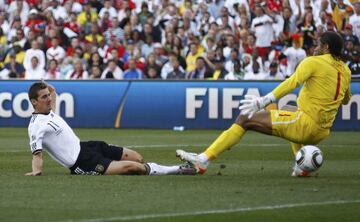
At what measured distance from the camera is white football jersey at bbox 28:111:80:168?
12.6 metres

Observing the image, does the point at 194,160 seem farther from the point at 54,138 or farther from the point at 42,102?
the point at 42,102

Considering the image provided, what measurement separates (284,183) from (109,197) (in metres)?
2.46

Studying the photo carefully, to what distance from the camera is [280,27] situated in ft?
94.0

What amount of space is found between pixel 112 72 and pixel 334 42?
15714 mm

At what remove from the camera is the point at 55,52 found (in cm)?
3008

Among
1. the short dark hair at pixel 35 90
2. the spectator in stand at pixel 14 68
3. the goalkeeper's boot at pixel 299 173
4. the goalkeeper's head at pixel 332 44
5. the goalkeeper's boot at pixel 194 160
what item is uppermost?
the goalkeeper's head at pixel 332 44

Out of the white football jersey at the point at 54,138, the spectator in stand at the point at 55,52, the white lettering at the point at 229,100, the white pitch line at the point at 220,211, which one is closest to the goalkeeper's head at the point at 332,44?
the white pitch line at the point at 220,211

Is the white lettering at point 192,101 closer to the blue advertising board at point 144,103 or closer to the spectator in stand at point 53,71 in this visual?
the blue advertising board at point 144,103

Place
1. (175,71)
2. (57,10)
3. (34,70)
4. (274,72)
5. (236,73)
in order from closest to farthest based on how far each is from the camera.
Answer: (274,72)
(236,73)
(175,71)
(34,70)
(57,10)

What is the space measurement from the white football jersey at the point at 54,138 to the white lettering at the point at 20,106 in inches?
507

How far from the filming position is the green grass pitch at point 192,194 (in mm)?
9570

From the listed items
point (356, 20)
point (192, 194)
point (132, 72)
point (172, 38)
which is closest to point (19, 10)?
point (172, 38)

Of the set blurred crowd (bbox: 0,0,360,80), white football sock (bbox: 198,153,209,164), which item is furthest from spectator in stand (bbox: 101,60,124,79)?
white football sock (bbox: 198,153,209,164)

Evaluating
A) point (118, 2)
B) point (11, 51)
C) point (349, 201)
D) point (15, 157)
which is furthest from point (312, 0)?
point (349, 201)
